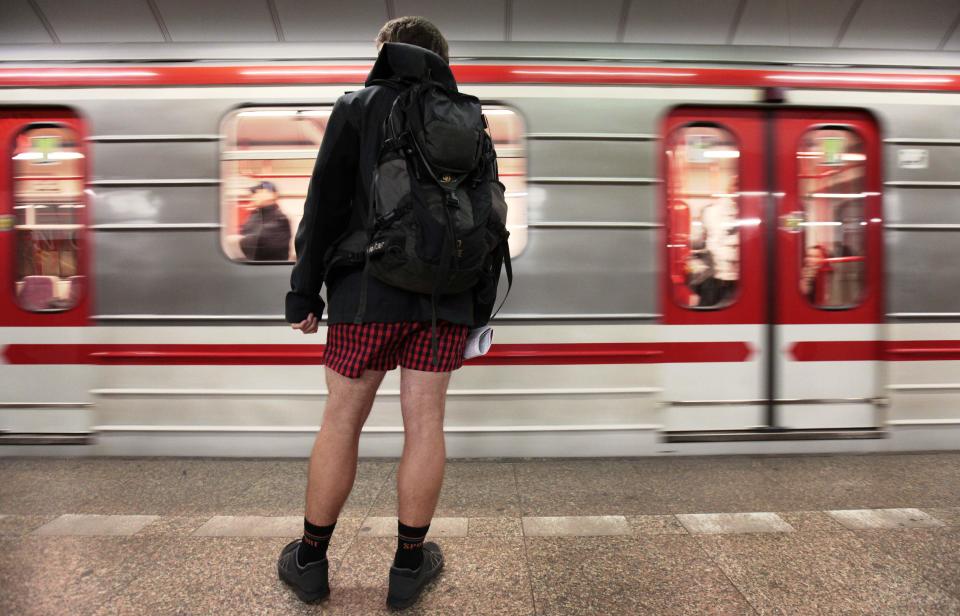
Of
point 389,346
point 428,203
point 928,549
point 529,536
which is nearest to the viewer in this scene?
point 428,203

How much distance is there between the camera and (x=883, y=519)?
7.47 feet

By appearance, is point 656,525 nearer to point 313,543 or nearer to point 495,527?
point 495,527

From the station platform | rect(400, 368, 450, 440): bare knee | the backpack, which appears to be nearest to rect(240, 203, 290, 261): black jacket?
the station platform

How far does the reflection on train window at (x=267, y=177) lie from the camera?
2924 mm

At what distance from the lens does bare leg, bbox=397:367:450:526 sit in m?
1.55

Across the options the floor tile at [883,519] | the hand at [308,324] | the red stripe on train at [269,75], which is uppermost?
the red stripe on train at [269,75]

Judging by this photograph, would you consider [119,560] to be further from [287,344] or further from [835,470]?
[835,470]

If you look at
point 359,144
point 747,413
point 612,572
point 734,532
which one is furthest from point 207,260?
point 747,413

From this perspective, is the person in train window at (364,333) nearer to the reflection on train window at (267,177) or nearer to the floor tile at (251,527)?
the floor tile at (251,527)

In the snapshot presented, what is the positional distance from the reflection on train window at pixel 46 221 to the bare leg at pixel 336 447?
2.31m

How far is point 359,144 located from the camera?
1521 mm

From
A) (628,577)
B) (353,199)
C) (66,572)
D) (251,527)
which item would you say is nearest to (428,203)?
(353,199)

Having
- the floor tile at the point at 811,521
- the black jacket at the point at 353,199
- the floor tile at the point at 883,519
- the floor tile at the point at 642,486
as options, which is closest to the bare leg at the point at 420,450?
the black jacket at the point at 353,199

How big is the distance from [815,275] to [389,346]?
2.75 m
